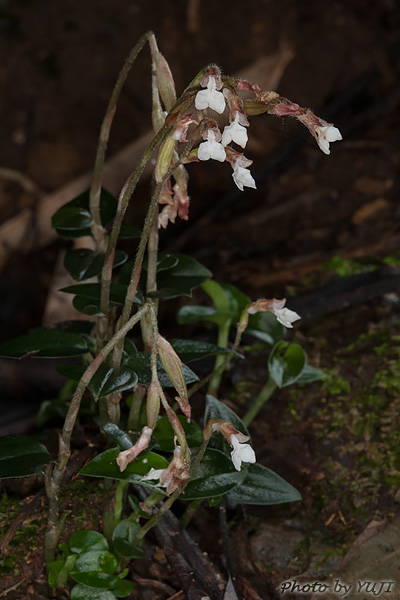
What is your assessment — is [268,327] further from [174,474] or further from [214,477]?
[174,474]

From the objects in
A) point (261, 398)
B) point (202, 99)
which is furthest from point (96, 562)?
point (202, 99)

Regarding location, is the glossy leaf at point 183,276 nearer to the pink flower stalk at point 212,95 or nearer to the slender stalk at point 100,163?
the slender stalk at point 100,163

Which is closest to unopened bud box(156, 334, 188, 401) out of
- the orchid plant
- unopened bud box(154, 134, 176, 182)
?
the orchid plant

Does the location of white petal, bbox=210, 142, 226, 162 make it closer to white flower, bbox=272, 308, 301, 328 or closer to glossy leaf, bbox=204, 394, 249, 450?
white flower, bbox=272, 308, 301, 328

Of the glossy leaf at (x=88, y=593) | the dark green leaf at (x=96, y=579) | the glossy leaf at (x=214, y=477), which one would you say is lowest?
the glossy leaf at (x=88, y=593)

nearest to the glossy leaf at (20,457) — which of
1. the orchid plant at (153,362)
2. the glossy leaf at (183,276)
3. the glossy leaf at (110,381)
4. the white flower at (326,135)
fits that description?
the orchid plant at (153,362)

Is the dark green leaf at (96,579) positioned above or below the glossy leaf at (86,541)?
below

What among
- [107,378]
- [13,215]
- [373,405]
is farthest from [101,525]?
[13,215]
